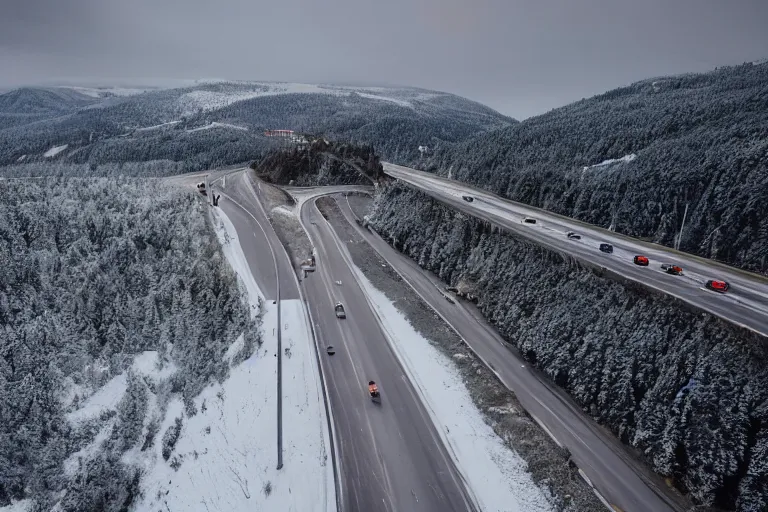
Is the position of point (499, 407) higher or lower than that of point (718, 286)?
lower

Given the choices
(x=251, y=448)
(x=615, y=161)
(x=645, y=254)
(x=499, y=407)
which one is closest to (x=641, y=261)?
(x=645, y=254)

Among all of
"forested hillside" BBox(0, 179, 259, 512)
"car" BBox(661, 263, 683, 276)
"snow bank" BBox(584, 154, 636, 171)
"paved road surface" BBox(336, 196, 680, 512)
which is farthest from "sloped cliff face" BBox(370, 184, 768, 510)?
"snow bank" BBox(584, 154, 636, 171)

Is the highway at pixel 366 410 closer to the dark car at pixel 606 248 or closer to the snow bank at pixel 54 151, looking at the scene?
the dark car at pixel 606 248

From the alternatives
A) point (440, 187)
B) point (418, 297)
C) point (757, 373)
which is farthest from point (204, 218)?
point (757, 373)

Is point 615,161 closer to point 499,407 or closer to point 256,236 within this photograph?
point 499,407

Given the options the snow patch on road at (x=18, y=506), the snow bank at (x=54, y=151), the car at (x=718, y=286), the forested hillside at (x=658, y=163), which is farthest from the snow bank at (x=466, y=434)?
the snow bank at (x=54, y=151)

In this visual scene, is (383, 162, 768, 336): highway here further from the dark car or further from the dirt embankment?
the dirt embankment
